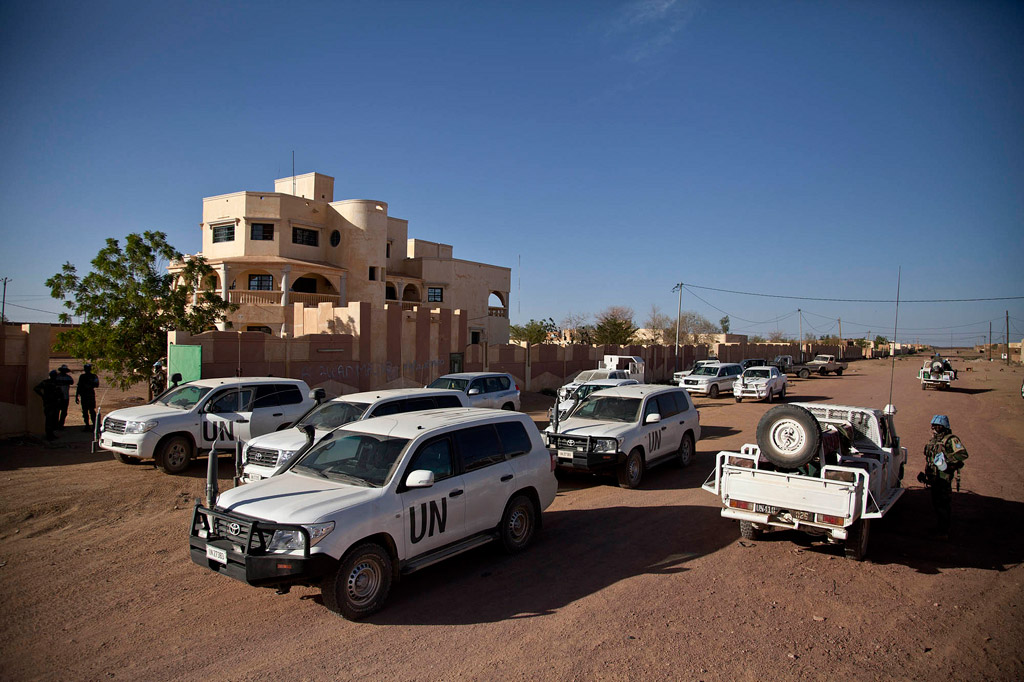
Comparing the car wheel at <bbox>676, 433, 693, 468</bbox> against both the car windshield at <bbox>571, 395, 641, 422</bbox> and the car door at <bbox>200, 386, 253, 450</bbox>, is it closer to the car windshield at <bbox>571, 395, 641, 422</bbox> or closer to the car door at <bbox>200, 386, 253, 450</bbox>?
the car windshield at <bbox>571, 395, 641, 422</bbox>

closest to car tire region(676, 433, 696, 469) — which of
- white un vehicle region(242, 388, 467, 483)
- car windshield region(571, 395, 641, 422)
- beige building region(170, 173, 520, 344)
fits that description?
car windshield region(571, 395, 641, 422)

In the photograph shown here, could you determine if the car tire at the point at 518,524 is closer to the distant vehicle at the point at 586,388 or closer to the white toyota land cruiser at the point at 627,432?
the white toyota land cruiser at the point at 627,432

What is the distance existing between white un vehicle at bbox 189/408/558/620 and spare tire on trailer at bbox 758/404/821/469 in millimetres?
2613

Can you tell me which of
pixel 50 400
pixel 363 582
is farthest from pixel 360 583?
pixel 50 400

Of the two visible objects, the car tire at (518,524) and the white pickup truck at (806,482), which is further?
the car tire at (518,524)

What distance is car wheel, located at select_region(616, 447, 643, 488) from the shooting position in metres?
10.5

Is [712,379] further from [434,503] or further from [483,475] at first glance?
[434,503]

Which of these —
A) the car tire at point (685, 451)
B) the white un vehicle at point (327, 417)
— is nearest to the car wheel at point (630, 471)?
the car tire at point (685, 451)

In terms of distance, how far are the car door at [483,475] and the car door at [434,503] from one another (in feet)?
0.40

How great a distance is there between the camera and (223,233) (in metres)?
36.3

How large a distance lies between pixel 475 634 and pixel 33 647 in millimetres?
3476

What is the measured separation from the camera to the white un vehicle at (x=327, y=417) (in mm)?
9125

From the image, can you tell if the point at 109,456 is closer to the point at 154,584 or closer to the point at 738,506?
the point at 154,584

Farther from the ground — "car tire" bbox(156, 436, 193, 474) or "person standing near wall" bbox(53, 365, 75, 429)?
"person standing near wall" bbox(53, 365, 75, 429)
